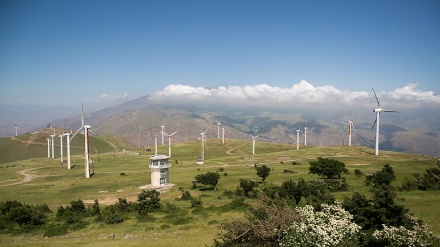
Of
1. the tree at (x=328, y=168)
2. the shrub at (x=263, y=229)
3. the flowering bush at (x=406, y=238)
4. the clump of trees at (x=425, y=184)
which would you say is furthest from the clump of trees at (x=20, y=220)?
the clump of trees at (x=425, y=184)

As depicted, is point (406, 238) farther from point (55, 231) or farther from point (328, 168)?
point (328, 168)

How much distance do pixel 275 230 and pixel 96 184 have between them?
8832 centimetres

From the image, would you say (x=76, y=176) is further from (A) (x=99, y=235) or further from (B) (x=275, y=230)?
(B) (x=275, y=230)

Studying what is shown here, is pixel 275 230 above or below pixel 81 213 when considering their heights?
above

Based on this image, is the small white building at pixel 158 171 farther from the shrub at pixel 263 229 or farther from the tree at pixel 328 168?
the shrub at pixel 263 229

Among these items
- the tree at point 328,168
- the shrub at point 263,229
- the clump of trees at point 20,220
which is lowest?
the clump of trees at point 20,220

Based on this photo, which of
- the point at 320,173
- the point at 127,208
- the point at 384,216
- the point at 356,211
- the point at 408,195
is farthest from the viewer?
the point at 320,173

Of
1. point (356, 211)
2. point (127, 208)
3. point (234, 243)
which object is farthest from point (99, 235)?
point (356, 211)

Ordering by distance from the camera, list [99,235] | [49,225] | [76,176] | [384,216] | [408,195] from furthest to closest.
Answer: [76,176] → [408,195] → [49,225] → [99,235] → [384,216]

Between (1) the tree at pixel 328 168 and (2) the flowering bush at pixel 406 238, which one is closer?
(2) the flowering bush at pixel 406 238

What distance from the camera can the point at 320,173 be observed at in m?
81.9

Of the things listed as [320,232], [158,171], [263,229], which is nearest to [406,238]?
[320,232]

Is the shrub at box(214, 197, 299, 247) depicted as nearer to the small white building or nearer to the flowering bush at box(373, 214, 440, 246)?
the flowering bush at box(373, 214, 440, 246)

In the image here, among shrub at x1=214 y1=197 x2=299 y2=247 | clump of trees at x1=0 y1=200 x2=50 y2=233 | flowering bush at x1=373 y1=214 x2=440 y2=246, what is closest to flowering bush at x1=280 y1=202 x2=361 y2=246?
shrub at x1=214 y1=197 x2=299 y2=247
